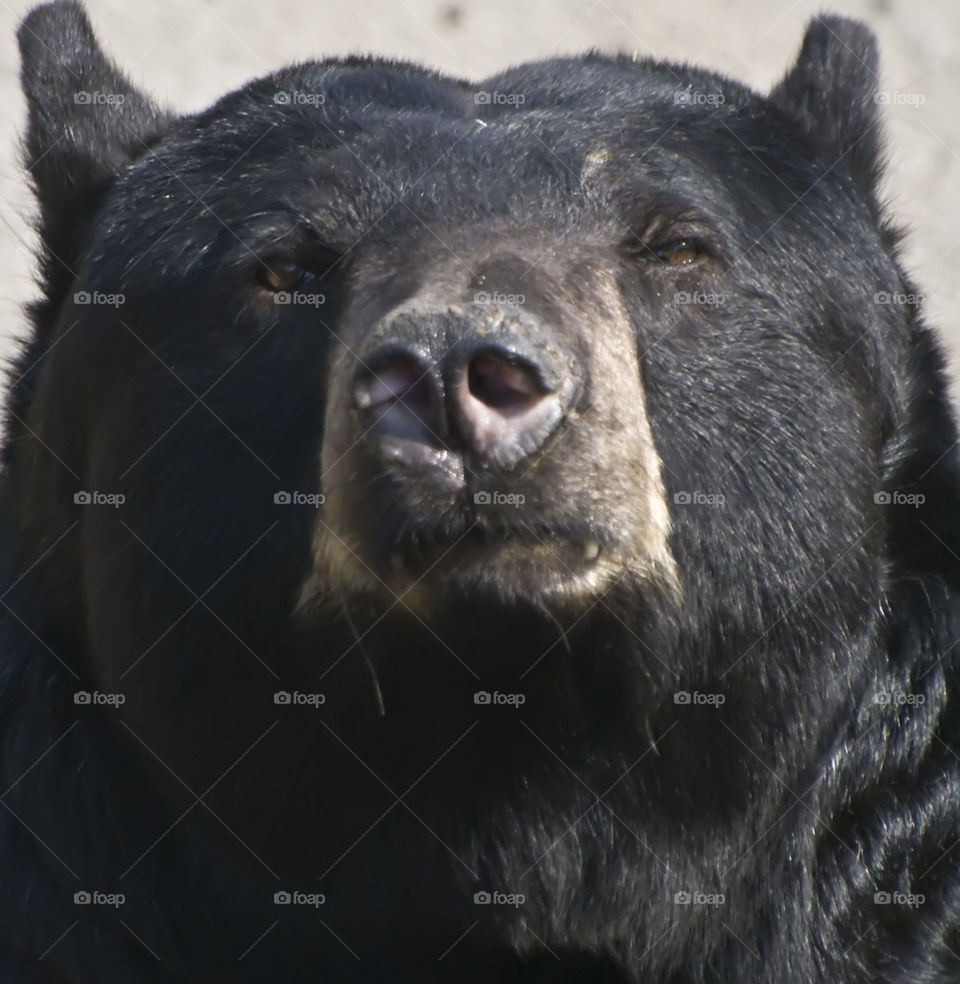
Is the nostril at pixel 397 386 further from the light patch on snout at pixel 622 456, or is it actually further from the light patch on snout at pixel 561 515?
the light patch on snout at pixel 622 456

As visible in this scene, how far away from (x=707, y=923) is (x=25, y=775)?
158 cm

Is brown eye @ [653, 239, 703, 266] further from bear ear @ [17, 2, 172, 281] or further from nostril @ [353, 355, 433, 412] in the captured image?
bear ear @ [17, 2, 172, 281]

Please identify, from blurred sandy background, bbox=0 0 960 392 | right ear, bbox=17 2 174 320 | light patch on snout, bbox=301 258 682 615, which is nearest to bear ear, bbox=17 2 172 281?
right ear, bbox=17 2 174 320

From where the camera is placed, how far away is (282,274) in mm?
3592

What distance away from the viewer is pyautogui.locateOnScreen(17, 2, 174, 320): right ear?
4.13 metres

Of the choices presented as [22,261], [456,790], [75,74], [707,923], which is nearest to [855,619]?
[707,923]

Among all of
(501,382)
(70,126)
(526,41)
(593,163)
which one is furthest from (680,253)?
(526,41)

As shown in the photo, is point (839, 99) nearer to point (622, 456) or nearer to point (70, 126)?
point (622, 456)

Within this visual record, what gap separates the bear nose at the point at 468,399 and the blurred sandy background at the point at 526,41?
211 inches

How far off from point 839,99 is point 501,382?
1731 millimetres

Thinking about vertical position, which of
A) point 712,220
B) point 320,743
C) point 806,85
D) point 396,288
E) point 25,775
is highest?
point 806,85

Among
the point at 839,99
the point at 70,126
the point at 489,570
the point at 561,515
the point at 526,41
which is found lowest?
the point at 489,570

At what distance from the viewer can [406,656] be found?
3.29 metres

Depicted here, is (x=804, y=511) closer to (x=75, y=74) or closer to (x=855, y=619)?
(x=855, y=619)
